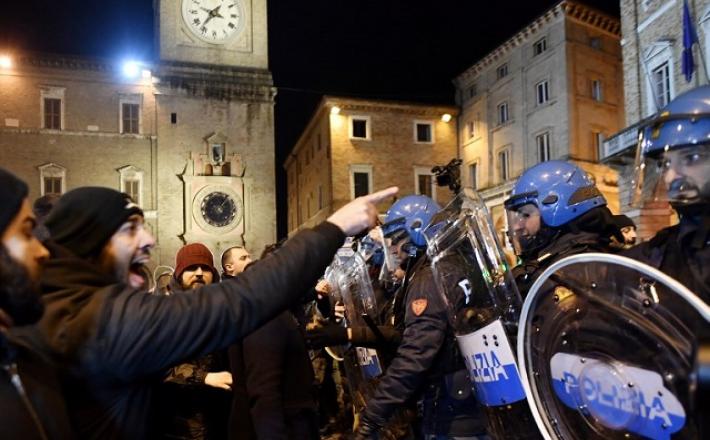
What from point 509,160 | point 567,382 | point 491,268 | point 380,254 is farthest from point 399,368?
point 509,160

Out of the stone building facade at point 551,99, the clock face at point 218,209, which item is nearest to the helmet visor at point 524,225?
the stone building facade at point 551,99

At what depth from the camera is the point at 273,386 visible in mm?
3160

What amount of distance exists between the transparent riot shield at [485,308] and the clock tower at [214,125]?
2796 cm

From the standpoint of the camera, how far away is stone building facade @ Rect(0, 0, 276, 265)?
1150 inches

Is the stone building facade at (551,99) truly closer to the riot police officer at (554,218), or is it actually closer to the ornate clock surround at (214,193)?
the ornate clock surround at (214,193)

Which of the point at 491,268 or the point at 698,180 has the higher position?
the point at 698,180

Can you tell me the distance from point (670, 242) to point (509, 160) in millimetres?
29320

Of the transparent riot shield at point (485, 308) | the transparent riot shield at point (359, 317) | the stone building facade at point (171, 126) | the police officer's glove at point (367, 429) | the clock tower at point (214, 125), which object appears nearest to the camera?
the transparent riot shield at point (485, 308)

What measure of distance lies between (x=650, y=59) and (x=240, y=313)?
20.5 metres

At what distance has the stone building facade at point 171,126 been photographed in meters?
29.2

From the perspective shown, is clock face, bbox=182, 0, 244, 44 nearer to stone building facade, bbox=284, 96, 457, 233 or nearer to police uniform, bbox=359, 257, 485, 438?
stone building facade, bbox=284, 96, 457, 233

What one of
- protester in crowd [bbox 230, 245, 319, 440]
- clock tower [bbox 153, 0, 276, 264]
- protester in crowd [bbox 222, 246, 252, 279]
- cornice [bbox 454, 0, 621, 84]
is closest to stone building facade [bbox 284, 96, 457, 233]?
clock tower [bbox 153, 0, 276, 264]

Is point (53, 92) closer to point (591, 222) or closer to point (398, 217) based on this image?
point (398, 217)

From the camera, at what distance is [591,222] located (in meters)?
3.06
